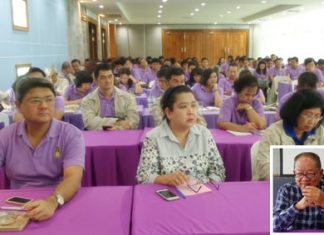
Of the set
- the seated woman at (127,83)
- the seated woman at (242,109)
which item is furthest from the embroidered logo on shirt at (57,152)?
the seated woman at (127,83)

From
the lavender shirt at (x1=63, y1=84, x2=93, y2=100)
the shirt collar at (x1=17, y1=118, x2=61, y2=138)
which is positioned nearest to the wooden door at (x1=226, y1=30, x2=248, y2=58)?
the lavender shirt at (x1=63, y1=84, x2=93, y2=100)

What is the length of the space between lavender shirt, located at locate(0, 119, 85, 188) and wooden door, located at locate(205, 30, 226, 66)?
14.9 meters

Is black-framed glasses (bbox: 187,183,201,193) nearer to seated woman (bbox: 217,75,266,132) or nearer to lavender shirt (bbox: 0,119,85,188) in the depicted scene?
lavender shirt (bbox: 0,119,85,188)

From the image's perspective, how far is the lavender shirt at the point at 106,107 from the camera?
3127mm

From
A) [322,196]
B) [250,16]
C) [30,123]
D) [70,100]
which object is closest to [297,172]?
[322,196]

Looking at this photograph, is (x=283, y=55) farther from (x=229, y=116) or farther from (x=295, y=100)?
(x=295, y=100)

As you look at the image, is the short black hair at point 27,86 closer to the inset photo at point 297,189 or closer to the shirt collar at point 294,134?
the shirt collar at point 294,134

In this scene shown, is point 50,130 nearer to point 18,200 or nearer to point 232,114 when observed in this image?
point 18,200

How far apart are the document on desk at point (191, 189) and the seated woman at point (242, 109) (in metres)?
1.28

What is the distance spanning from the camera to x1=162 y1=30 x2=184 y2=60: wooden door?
16.2 metres

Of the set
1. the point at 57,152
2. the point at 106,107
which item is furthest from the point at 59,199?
the point at 106,107

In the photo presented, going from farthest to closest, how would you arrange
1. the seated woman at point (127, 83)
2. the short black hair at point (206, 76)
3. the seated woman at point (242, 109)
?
the seated woman at point (127, 83), the short black hair at point (206, 76), the seated woman at point (242, 109)

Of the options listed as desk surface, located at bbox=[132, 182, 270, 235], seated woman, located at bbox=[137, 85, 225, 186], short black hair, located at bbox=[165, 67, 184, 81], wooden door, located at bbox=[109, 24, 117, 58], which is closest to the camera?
desk surface, located at bbox=[132, 182, 270, 235]

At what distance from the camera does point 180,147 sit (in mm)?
1666
